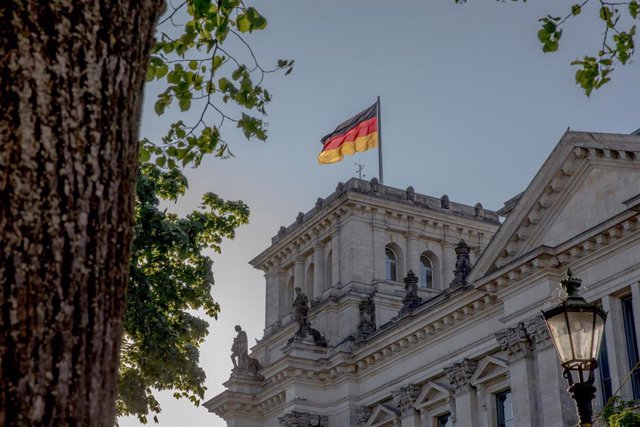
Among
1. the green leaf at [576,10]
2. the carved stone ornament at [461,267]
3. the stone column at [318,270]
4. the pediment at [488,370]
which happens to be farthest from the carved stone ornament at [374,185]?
the green leaf at [576,10]

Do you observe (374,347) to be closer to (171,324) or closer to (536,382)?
(536,382)

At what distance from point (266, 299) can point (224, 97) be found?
123 ft

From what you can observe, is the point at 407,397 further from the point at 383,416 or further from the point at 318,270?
the point at 318,270

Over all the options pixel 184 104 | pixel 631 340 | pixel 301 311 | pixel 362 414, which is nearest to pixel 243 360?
pixel 301 311

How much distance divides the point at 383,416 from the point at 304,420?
343 centimetres

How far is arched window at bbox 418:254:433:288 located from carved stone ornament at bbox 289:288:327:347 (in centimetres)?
651

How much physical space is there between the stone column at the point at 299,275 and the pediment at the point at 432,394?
479 inches

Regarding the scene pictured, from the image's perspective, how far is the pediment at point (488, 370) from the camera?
103ft

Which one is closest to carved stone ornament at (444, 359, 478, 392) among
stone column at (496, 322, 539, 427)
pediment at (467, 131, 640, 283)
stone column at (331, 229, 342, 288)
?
stone column at (496, 322, 539, 427)

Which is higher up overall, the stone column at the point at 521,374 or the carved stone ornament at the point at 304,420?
the carved stone ornament at the point at 304,420

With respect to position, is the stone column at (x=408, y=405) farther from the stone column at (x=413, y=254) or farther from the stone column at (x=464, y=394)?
the stone column at (x=413, y=254)

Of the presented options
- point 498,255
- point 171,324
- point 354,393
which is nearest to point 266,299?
point 354,393

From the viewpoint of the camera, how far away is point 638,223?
2611 centimetres

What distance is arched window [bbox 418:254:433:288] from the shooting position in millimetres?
45656
